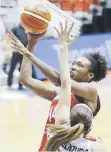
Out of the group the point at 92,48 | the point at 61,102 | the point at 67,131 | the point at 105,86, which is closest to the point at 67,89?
the point at 61,102

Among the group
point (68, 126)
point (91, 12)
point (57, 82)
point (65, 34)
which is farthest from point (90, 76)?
point (91, 12)

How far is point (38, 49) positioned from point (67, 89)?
261 inches

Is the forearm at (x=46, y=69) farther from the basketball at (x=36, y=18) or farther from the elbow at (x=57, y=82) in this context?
the basketball at (x=36, y=18)

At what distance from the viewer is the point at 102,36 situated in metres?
10.5

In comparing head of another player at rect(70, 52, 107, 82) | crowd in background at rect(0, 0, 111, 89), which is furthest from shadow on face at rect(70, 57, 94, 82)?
crowd in background at rect(0, 0, 111, 89)

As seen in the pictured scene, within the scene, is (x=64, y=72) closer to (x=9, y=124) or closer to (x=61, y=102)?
(x=61, y=102)

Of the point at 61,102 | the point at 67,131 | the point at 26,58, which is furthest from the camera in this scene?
the point at 26,58

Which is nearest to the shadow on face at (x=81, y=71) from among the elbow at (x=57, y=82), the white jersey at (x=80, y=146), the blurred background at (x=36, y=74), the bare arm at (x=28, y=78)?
the elbow at (x=57, y=82)

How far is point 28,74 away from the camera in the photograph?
3121 millimetres

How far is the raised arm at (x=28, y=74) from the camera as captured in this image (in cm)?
306

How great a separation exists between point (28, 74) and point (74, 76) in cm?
29

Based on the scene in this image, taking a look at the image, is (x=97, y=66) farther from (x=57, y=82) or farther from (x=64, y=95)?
(x=64, y=95)

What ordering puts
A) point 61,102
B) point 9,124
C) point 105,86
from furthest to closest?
point 105,86
point 9,124
point 61,102

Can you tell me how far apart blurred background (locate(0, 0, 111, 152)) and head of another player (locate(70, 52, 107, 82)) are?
0.78 meters
